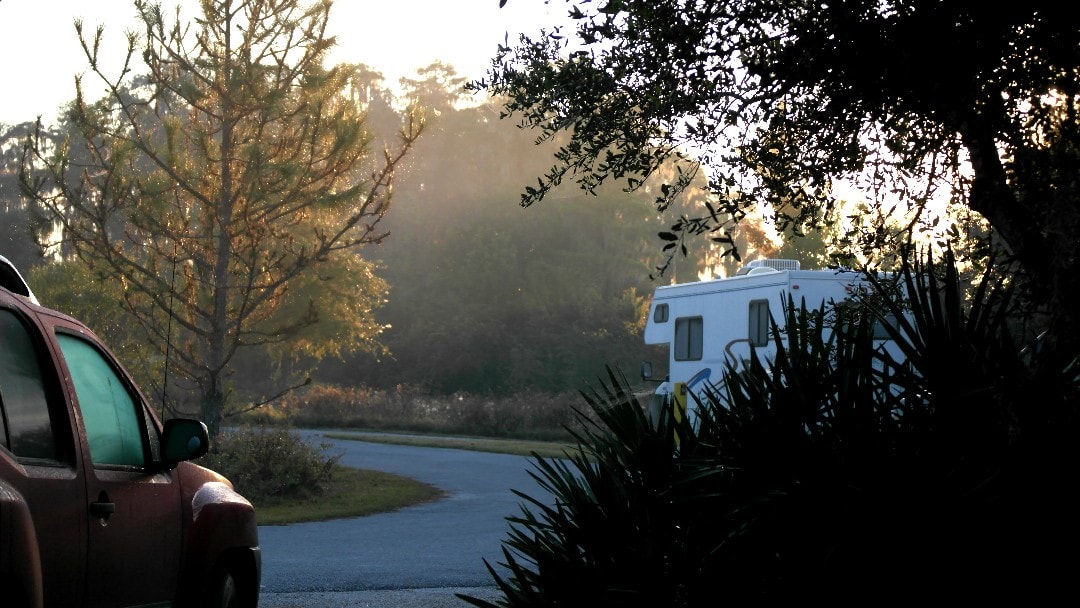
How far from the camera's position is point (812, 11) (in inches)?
281

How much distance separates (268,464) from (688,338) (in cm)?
747

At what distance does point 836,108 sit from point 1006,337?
101 inches

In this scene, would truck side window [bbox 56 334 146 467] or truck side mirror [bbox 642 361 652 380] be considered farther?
truck side mirror [bbox 642 361 652 380]

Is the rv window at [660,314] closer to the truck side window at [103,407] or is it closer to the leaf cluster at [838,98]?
the leaf cluster at [838,98]

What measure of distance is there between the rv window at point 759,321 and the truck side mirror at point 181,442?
1448 cm

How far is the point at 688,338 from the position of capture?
2164 centimetres

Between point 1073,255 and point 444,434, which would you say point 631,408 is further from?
point 444,434

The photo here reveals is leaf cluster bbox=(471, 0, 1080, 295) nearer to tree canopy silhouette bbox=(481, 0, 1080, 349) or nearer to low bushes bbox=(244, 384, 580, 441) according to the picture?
tree canopy silhouette bbox=(481, 0, 1080, 349)

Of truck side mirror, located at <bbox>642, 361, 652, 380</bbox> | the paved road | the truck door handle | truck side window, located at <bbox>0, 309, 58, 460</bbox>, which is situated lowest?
the paved road

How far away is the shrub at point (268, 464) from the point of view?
17781mm

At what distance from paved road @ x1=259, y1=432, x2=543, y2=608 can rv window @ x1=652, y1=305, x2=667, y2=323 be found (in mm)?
3782

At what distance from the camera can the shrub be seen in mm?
17781

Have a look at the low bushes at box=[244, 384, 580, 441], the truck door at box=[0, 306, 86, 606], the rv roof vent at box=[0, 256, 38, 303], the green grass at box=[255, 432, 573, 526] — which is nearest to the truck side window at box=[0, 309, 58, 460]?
the truck door at box=[0, 306, 86, 606]

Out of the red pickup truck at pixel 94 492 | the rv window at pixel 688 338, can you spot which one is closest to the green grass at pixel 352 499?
the rv window at pixel 688 338
